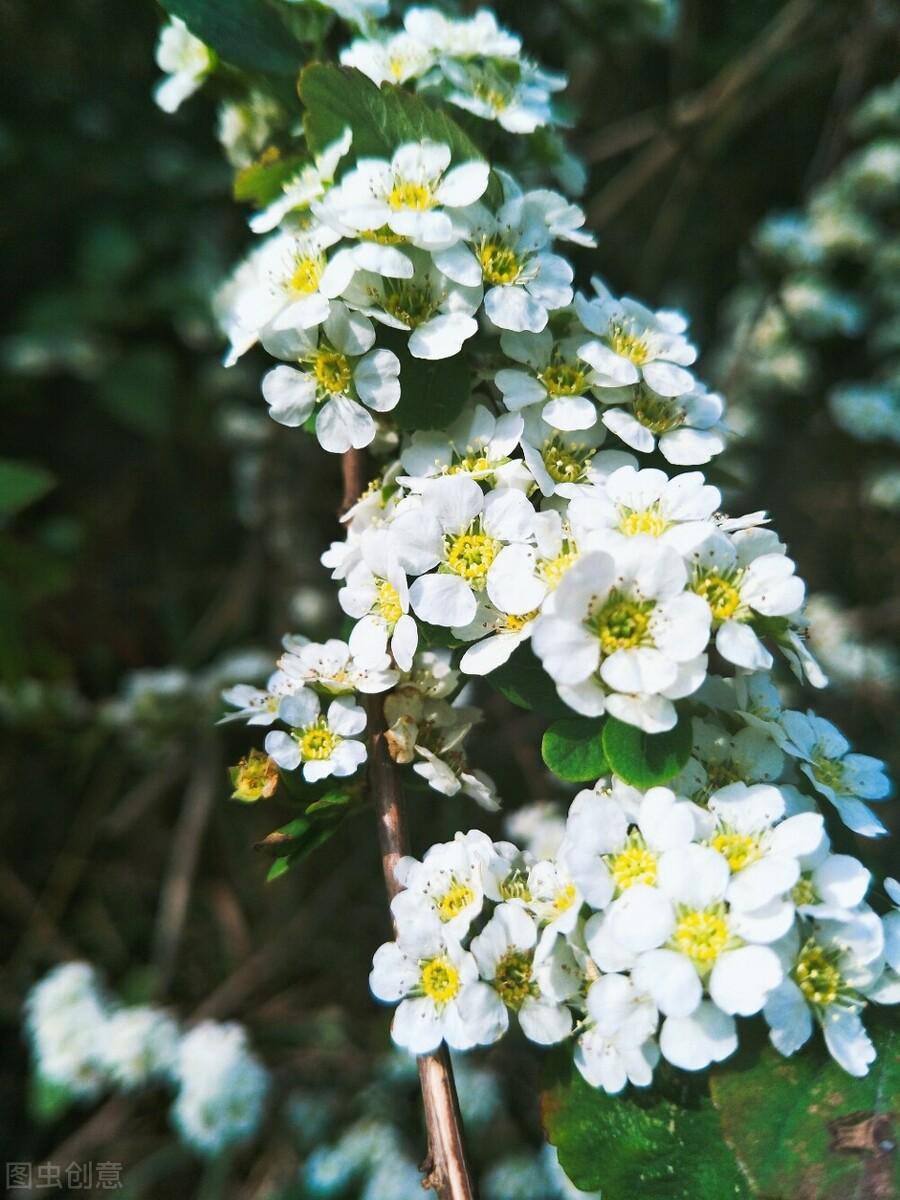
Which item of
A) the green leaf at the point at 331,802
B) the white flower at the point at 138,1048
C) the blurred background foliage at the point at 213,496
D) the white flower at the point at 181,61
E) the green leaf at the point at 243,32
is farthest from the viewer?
the blurred background foliage at the point at 213,496

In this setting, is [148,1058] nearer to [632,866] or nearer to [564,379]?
[632,866]

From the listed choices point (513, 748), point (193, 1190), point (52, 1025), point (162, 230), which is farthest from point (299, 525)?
point (193, 1190)

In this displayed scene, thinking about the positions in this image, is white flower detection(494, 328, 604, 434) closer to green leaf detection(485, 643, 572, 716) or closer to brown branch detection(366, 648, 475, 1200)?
green leaf detection(485, 643, 572, 716)

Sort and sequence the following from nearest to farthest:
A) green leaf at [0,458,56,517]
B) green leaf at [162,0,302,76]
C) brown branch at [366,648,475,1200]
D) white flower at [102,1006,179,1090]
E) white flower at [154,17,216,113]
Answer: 1. brown branch at [366,648,475,1200]
2. green leaf at [162,0,302,76]
3. white flower at [154,17,216,113]
4. green leaf at [0,458,56,517]
5. white flower at [102,1006,179,1090]

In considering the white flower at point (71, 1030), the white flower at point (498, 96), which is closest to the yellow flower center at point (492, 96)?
the white flower at point (498, 96)

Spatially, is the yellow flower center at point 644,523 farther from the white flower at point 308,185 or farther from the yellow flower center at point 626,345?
the white flower at point 308,185

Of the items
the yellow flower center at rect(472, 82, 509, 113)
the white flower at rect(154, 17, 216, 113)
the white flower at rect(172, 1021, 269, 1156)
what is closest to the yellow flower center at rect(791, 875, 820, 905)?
the yellow flower center at rect(472, 82, 509, 113)

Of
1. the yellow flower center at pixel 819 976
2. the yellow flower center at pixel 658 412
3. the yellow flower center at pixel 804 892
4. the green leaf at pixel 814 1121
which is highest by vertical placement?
the yellow flower center at pixel 658 412
